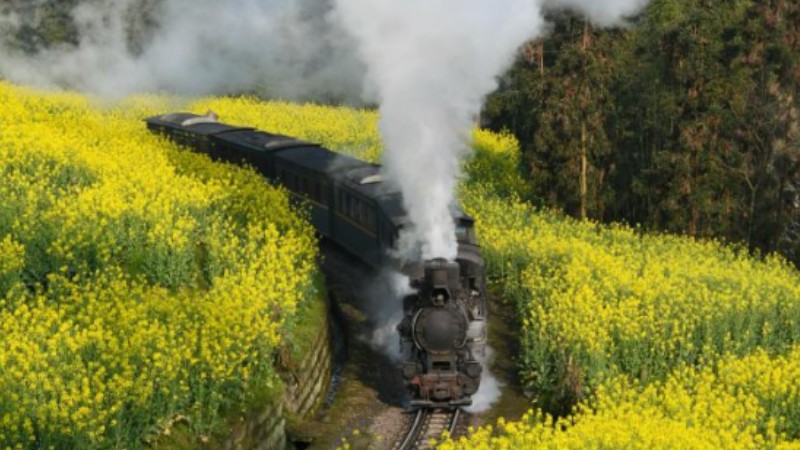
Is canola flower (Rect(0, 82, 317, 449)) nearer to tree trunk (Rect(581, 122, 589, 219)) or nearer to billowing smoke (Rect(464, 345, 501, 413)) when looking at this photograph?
billowing smoke (Rect(464, 345, 501, 413))

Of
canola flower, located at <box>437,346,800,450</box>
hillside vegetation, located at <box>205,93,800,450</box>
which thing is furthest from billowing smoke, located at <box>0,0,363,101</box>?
canola flower, located at <box>437,346,800,450</box>

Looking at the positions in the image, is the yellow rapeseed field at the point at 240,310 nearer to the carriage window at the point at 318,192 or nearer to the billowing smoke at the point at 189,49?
the billowing smoke at the point at 189,49

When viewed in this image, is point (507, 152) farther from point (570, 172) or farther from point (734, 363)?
point (734, 363)

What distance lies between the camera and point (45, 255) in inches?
731

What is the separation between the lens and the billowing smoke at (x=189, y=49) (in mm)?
21922

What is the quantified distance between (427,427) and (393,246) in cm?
443

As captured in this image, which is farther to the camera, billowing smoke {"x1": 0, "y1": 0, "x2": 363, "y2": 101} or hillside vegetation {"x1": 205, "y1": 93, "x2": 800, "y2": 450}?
billowing smoke {"x1": 0, "y1": 0, "x2": 363, "y2": 101}

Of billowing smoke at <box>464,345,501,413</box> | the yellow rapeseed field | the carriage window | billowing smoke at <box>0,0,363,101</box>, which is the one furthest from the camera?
the carriage window

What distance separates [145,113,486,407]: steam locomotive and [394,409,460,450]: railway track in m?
0.31

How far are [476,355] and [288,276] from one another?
4.93 metres

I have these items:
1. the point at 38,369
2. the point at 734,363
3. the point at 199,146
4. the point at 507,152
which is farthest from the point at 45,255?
the point at 507,152

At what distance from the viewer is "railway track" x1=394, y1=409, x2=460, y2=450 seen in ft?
58.7

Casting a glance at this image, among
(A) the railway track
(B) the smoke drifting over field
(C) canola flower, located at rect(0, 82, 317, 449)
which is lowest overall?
(A) the railway track

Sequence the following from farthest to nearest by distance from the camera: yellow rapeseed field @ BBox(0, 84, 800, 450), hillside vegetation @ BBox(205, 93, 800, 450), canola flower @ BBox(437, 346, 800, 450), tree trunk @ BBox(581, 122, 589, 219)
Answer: tree trunk @ BBox(581, 122, 589, 219)
hillside vegetation @ BBox(205, 93, 800, 450)
yellow rapeseed field @ BBox(0, 84, 800, 450)
canola flower @ BBox(437, 346, 800, 450)
